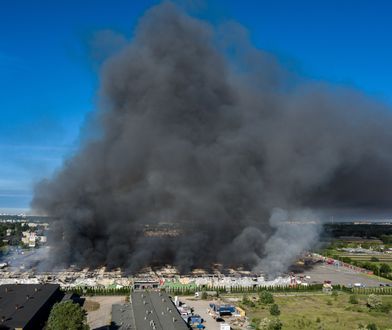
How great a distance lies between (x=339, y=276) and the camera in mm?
35344

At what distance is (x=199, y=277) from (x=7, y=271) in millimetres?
14194

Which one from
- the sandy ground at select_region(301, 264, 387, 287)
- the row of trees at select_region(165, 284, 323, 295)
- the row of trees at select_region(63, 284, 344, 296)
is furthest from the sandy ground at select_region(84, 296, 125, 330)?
the sandy ground at select_region(301, 264, 387, 287)

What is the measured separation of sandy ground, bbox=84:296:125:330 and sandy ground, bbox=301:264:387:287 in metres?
14.4

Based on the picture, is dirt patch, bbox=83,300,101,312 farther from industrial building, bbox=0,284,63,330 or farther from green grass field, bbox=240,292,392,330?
green grass field, bbox=240,292,392,330

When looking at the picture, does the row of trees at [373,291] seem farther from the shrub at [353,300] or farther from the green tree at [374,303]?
the green tree at [374,303]

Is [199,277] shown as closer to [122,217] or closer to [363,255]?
[122,217]

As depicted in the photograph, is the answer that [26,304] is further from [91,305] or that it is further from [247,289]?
[247,289]

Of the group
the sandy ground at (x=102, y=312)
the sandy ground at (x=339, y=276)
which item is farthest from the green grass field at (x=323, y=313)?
the sandy ground at (x=102, y=312)

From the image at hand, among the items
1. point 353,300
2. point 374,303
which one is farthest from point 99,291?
point 374,303

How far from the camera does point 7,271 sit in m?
33.5

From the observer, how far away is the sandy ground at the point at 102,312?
1993cm

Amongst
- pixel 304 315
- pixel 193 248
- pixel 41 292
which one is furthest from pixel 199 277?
pixel 41 292

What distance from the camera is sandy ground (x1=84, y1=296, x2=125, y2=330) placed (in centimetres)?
1993

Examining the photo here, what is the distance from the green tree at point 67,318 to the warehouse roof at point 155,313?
8.25 feet
